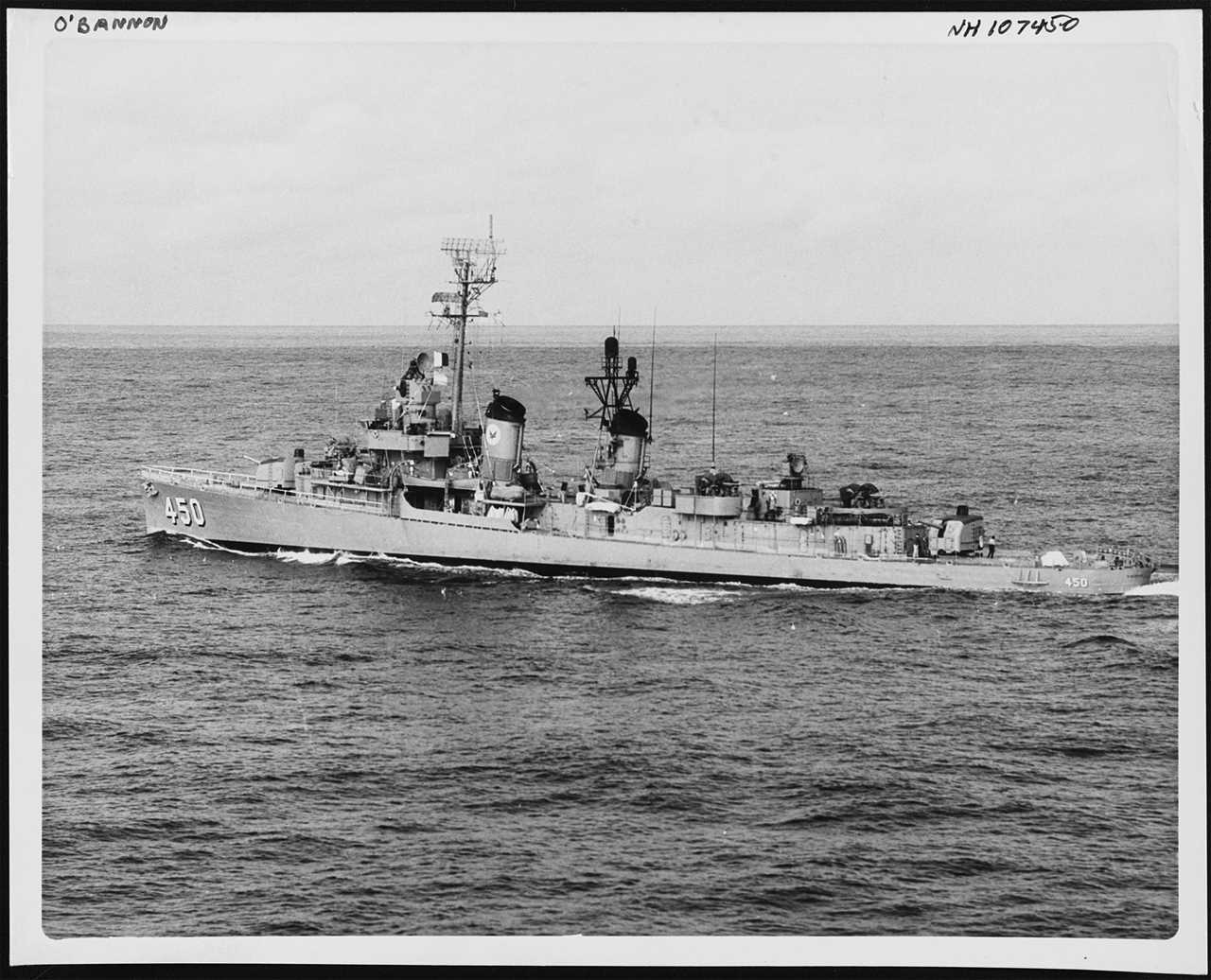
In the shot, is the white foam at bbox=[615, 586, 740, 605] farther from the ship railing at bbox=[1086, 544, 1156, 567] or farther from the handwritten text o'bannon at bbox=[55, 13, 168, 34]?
the handwritten text o'bannon at bbox=[55, 13, 168, 34]

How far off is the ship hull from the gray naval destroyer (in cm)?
4

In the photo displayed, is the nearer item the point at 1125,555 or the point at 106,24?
the point at 106,24

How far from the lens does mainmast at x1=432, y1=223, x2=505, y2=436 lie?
3266cm

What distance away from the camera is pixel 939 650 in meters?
33.6

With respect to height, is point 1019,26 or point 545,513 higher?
point 1019,26

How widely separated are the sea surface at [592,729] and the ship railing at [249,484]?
168cm

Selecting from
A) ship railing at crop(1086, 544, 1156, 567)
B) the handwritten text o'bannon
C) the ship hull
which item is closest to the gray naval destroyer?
the ship hull

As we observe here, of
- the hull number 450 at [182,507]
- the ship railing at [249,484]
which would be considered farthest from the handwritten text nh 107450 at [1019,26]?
the hull number 450 at [182,507]

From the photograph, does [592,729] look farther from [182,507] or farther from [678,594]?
[182,507]

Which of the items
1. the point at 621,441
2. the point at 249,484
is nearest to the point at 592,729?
the point at 621,441

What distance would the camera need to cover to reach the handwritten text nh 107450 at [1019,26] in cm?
2270

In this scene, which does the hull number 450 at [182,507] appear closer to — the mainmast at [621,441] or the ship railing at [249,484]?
the ship railing at [249,484]

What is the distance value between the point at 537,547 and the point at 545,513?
122cm

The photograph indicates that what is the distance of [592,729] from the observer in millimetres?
28203
